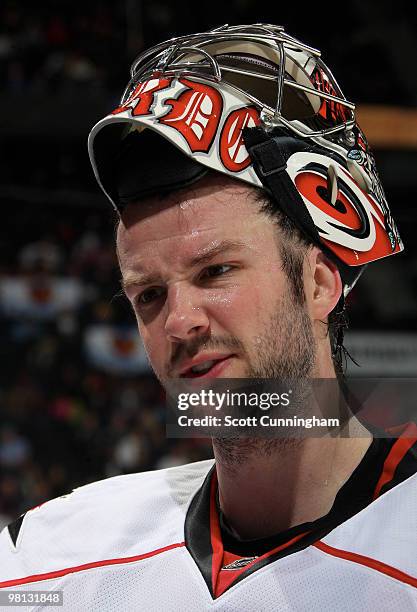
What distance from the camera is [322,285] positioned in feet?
3.95

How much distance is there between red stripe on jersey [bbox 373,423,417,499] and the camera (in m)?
1.13

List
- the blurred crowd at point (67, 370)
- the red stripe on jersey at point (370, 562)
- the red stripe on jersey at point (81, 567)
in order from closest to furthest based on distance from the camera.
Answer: the red stripe on jersey at point (370, 562)
the red stripe on jersey at point (81, 567)
the blurred crowd at point (67, 370)

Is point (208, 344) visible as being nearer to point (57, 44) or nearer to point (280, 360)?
point (280, 360)

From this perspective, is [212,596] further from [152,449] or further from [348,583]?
[152,449]

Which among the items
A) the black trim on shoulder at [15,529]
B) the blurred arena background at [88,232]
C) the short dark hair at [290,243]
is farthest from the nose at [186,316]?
the blurred arena background at [88,232]

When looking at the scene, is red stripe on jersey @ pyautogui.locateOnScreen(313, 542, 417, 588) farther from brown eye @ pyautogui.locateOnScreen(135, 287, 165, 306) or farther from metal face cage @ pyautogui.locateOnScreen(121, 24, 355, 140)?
metal face cage @ pyautogui.locateOnScreen(121, 24, 355, 140)

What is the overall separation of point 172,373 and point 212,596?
34cm

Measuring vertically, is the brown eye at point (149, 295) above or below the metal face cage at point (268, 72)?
below

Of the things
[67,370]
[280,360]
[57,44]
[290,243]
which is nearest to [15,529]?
[280,360]

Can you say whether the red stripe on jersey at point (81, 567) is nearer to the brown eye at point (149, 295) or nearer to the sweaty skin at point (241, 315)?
the sweaty skin at point (241, 315)

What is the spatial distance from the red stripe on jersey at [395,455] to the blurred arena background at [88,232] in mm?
4046

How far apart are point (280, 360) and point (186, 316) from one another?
0.50 feet

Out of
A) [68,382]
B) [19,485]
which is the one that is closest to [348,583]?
[19,485]

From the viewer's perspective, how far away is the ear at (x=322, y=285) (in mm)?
1176
